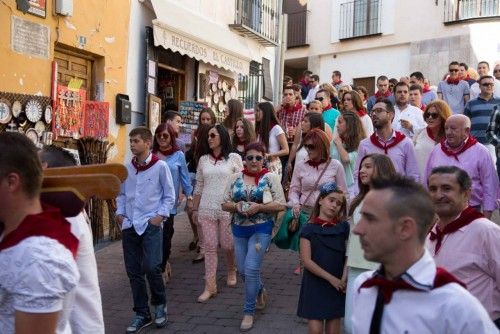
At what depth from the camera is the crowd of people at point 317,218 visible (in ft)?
7.03

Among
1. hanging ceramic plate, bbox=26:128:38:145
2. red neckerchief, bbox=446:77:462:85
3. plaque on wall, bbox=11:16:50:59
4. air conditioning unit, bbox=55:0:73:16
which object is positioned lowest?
hanging ceramic plate, bbox=26:128:38:145

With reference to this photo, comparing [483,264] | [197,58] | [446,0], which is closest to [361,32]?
[446,0]

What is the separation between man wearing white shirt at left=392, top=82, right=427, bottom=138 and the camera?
9281mm

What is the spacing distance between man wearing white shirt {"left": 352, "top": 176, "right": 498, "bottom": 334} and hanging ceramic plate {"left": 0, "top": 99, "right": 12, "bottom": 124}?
6184mm

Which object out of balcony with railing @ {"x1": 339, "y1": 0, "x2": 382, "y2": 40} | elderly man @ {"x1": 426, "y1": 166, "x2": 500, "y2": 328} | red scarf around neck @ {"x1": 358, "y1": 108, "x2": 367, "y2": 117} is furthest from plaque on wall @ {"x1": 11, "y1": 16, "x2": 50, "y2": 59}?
balcony with railing @ {"x1": 339, "y1": 0, "x2": 382, "y2": 40}

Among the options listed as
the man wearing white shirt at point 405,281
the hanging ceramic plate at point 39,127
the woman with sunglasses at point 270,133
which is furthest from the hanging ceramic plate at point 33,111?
A: the man wearing white shirt at point 405,281

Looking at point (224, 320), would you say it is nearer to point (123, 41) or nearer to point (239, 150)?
point (239, 150)

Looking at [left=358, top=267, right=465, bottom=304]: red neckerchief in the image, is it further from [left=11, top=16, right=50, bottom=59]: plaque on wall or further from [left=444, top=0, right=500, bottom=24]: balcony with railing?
[left=444, top=0, right=500, bottom=24]: balcony with railing

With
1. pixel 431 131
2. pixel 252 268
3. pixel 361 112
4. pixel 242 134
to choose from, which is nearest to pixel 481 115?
pixel 361 112

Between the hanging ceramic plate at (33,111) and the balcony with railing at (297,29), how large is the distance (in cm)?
2197

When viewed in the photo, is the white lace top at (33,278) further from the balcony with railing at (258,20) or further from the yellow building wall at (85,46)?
the balcony with railing at (258,20)

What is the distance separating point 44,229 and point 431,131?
6.03 meters

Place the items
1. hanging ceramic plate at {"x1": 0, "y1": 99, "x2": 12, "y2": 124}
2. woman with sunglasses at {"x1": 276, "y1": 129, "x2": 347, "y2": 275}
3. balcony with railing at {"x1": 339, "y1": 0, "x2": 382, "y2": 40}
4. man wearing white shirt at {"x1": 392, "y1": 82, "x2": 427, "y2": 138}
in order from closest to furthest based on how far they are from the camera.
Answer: woman with sunglasses at {"x1": 276, "y1": 129, "x2": 347, "y2": 275}, hanging ceramic plate at {"x1": 0, "y1": 99, "x2": 12, "y2": 124}, man wearing white shirt at {"x1": 392, "y1": 82, "x2": 427, "y2": 138}, balcony with railing at {"x1": 339, "y1": 0, "x2": 382, "y2": 40}

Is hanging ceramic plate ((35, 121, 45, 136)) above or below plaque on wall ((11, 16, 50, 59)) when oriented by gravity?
below
